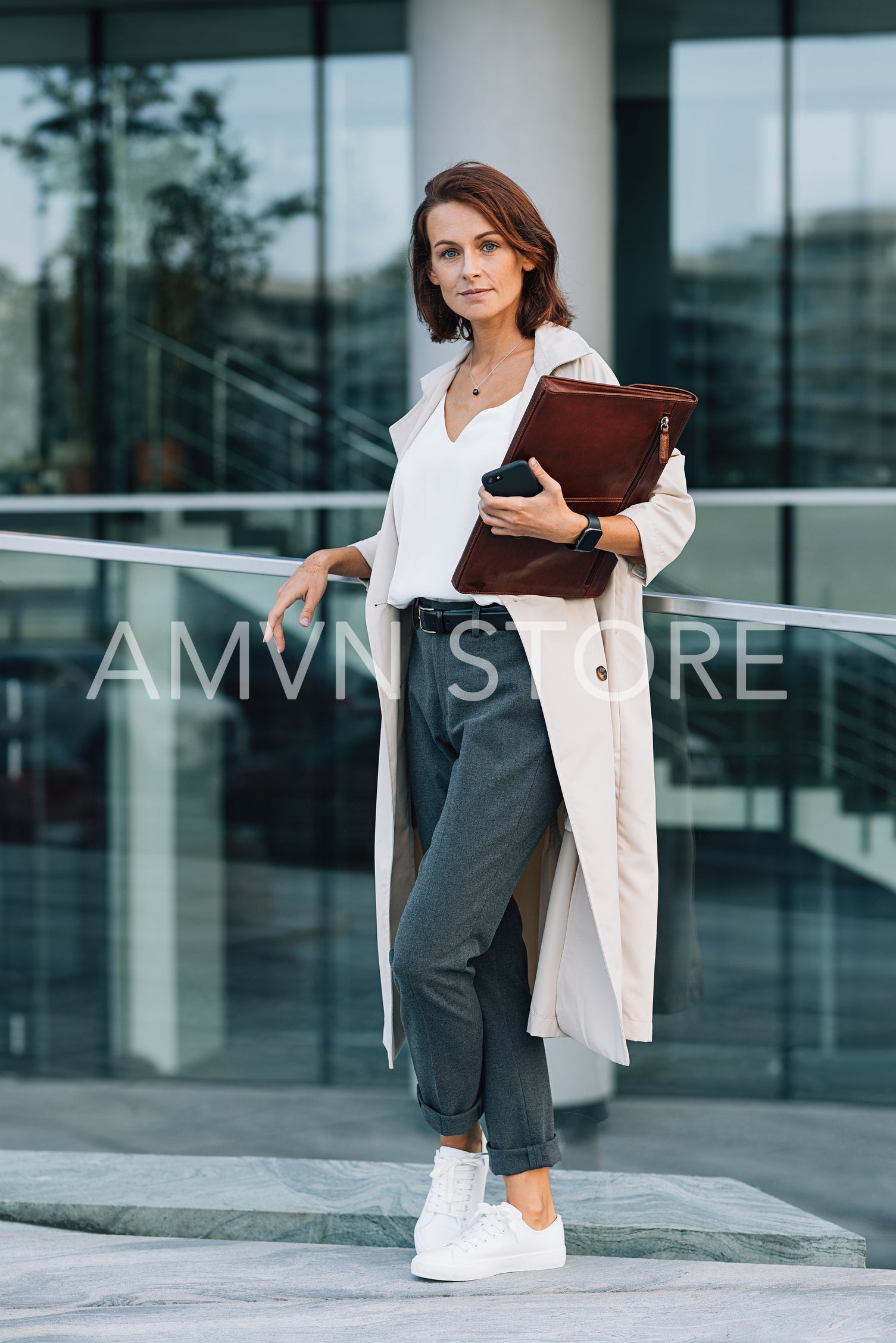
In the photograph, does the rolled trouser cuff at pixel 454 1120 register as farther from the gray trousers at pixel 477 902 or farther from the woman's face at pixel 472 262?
the woman's face at pixel 472 262

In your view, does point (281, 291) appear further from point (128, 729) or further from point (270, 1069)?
point (270, 1069)

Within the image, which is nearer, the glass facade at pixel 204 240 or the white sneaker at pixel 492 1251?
the white sneaker at pixel 492 1251

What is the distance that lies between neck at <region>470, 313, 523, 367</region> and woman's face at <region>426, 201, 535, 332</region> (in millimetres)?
48

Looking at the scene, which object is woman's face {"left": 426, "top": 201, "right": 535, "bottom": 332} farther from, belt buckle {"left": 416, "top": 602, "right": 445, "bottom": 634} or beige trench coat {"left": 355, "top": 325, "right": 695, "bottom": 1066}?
belt buckle {"left": 416, "top": 602, "right": 445, "bottom": 634}

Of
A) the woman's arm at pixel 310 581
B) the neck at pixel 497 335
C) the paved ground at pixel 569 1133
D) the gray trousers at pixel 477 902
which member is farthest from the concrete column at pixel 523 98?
the gray trousers at pixel 477 902

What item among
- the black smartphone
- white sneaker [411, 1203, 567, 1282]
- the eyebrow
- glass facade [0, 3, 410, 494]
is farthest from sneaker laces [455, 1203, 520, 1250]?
glass facade [0, 3, 410, 494]

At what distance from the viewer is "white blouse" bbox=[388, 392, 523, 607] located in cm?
204

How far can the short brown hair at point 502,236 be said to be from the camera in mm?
2016

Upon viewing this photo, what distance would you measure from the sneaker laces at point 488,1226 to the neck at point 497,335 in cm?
138

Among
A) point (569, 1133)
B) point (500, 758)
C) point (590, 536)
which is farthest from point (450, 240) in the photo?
point (569, 1133)

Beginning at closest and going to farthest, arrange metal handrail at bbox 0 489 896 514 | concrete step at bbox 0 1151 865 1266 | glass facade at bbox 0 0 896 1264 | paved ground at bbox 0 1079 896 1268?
1. concrete step at bbox 0 1151 865 1266
2. paved ground at bbox 0 1079 896 1268
3. glass facade at bbox 0 0 896 1264
4. metal handrail at bbox 0 489 896 514

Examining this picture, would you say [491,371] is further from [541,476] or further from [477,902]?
[477,902]

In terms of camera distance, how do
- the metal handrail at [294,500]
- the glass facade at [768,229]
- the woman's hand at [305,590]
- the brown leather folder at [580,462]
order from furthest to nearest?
the glass facade at [768,229]
the metal handrail at [294,500]
the woman's hand at [305,590]
the brown leather folder at [580,462]

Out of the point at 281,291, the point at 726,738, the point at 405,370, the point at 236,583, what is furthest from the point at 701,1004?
the point at 281,291
